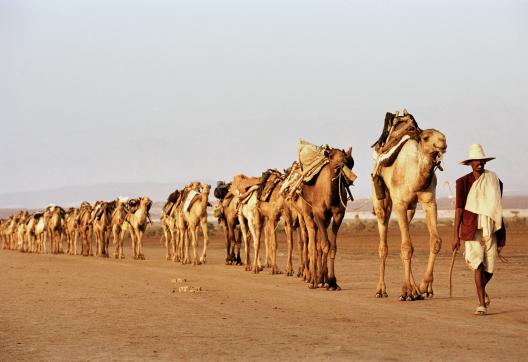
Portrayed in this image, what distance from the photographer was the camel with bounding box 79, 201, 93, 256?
49153 mm

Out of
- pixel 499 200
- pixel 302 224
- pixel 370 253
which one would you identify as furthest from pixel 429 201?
pixel 370 253

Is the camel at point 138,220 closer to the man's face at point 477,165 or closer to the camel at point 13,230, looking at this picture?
the man's face at point 477,165

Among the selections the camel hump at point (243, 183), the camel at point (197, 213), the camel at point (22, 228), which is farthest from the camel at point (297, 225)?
the camel at point (22, 228)

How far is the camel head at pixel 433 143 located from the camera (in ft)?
53.5

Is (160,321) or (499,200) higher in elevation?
(499,200)

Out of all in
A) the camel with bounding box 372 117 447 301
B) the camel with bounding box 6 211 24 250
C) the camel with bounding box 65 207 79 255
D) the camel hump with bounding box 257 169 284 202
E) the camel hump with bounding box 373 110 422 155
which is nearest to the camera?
the camel with bounding box 372 117 447 301

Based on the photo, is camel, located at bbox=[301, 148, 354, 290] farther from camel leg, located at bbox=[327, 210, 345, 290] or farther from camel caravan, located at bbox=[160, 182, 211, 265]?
camel caravan, located at bbox=[160, 182, 211, 265]

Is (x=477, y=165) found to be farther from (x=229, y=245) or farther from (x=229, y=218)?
(x=229, y=245)

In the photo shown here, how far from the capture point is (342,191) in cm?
2047

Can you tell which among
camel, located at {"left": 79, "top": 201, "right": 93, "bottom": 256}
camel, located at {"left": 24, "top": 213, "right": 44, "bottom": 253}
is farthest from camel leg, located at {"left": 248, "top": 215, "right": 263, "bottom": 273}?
camel, located at {"left": 24, "top": 213, "right": 44, "bottom": 253}

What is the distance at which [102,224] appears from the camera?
1853 inches

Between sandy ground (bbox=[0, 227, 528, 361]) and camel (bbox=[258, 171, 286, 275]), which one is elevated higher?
camel (bbox=[258, 171, 286, 275])

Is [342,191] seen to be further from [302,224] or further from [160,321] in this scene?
[160,321]

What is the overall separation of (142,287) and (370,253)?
1861cm
